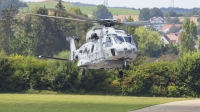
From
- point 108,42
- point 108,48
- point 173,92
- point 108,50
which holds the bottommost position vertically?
point 173,92

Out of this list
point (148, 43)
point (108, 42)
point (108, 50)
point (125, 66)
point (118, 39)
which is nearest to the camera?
point (125, 66)

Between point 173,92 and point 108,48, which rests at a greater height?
point 108,48

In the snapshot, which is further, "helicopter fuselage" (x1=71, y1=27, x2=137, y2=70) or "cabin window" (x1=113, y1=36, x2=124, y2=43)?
"cabin window" (x1=113, y1=36, x2=124, y2=43)

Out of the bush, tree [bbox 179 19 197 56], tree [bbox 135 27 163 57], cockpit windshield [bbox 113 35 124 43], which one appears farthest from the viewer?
tree [bbox 135 27 163 57]

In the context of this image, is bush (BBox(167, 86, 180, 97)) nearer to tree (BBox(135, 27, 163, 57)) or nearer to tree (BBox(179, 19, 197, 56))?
tree (BBox(179, 19, 197, 56))

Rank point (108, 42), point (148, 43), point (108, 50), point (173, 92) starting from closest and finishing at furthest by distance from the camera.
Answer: point (108, 50)
point (108, 42)
point (173, 92)
point (148, 43)

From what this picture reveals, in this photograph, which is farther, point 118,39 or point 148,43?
point 148,43

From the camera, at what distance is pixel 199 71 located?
79.9m

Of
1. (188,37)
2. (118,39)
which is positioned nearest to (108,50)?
(118,39)

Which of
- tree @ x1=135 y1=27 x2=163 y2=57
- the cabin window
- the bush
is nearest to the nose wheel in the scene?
the cabin window

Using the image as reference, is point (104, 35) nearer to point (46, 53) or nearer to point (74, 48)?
point (74, 48)

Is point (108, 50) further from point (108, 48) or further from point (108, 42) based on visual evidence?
point (108, 42)

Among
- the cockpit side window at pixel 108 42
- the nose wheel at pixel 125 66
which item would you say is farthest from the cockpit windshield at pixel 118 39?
the nose wheel at pixel 125 66

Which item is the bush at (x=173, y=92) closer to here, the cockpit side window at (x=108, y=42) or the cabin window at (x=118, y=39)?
the cockpit side window at (x=108, y=42)
